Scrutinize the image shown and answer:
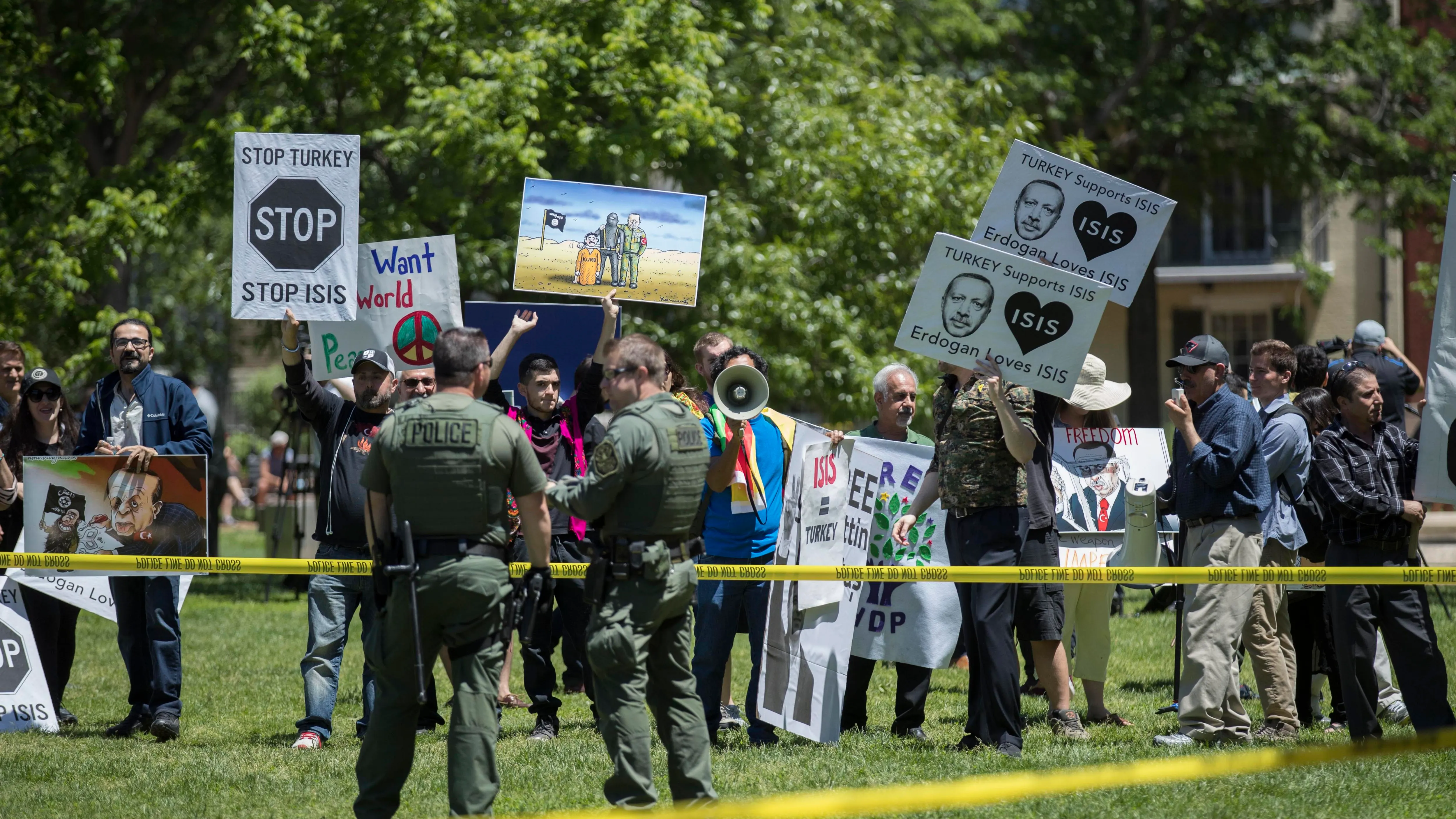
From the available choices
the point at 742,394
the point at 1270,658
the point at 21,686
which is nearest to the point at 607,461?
the point at 742,394

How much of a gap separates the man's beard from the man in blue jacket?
102 cm

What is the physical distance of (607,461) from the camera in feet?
17.4

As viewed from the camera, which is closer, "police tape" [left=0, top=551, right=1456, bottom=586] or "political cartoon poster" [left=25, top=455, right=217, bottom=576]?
"police tape" [left=0, top=551, right=1456, bottom=586]

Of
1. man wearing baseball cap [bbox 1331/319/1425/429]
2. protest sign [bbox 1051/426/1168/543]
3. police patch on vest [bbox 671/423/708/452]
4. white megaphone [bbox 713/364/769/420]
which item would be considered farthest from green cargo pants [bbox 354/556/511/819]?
man wearing baseball cap [bbox 1331/319/1425/429]

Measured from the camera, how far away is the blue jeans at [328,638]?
23.5 feet

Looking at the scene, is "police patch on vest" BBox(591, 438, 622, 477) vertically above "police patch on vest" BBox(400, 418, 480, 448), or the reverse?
"police patch on vest" BBox(400, 418, 480, 448)

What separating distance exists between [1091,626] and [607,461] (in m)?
3.73

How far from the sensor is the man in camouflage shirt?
650 cm

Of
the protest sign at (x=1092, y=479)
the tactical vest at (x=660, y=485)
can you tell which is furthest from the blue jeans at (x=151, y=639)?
the protest sign at (x=1092, y=479)

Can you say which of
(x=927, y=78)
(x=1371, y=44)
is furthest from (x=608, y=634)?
(x=1371, y=44)

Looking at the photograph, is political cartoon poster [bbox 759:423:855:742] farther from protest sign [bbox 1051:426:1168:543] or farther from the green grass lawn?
protest sign [bbox 1051:426:1168:543]

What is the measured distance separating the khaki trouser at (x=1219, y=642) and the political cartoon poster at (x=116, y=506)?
524cm

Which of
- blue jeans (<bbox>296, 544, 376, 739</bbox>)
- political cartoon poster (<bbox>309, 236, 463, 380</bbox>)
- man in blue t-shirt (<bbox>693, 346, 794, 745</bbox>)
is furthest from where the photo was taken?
political cartoon poster (<bbox>309, 236, 463, 380</bbox>)

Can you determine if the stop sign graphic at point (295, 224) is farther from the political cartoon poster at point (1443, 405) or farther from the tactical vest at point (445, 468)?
the political cartoon poster at point (1443, 405)
